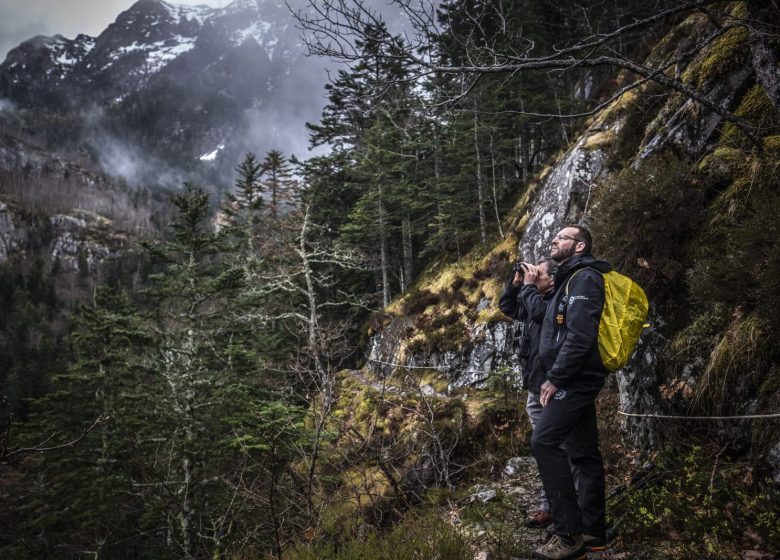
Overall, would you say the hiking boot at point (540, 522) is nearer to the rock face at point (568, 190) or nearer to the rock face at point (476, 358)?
the rock face at point (476, 358)

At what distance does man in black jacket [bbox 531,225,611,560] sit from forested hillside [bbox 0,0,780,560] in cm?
48

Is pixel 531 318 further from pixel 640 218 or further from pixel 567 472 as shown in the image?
pixel 640 218

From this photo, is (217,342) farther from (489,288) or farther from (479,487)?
(479,487)

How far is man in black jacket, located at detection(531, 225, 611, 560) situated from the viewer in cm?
270

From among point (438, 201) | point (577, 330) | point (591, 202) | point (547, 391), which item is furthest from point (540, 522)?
point (438, 201)

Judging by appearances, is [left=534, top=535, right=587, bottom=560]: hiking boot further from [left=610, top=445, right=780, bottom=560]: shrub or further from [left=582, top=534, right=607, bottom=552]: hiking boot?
[left=610, top=445, right=780, bottom=560]: shrub

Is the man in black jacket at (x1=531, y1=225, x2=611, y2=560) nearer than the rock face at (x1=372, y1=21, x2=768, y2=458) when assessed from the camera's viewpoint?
Yes

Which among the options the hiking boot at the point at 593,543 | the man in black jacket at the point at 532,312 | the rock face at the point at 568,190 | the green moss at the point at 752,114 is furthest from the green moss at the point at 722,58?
the hiking boot at the point at 593,543

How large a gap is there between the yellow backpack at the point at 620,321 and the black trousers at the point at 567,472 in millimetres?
295

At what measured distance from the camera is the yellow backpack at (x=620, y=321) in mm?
2715

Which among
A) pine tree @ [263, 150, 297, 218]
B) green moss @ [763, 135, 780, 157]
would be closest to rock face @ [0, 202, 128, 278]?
pine tree @ [263, 150, 297, 218]

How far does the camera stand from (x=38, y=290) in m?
80.4

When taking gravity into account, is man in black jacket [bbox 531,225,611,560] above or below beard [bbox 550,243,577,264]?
below

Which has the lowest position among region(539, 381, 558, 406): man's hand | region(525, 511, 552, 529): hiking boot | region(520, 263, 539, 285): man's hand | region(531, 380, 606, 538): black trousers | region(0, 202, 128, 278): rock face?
region(525, 511, 552, 529): hiking boot
